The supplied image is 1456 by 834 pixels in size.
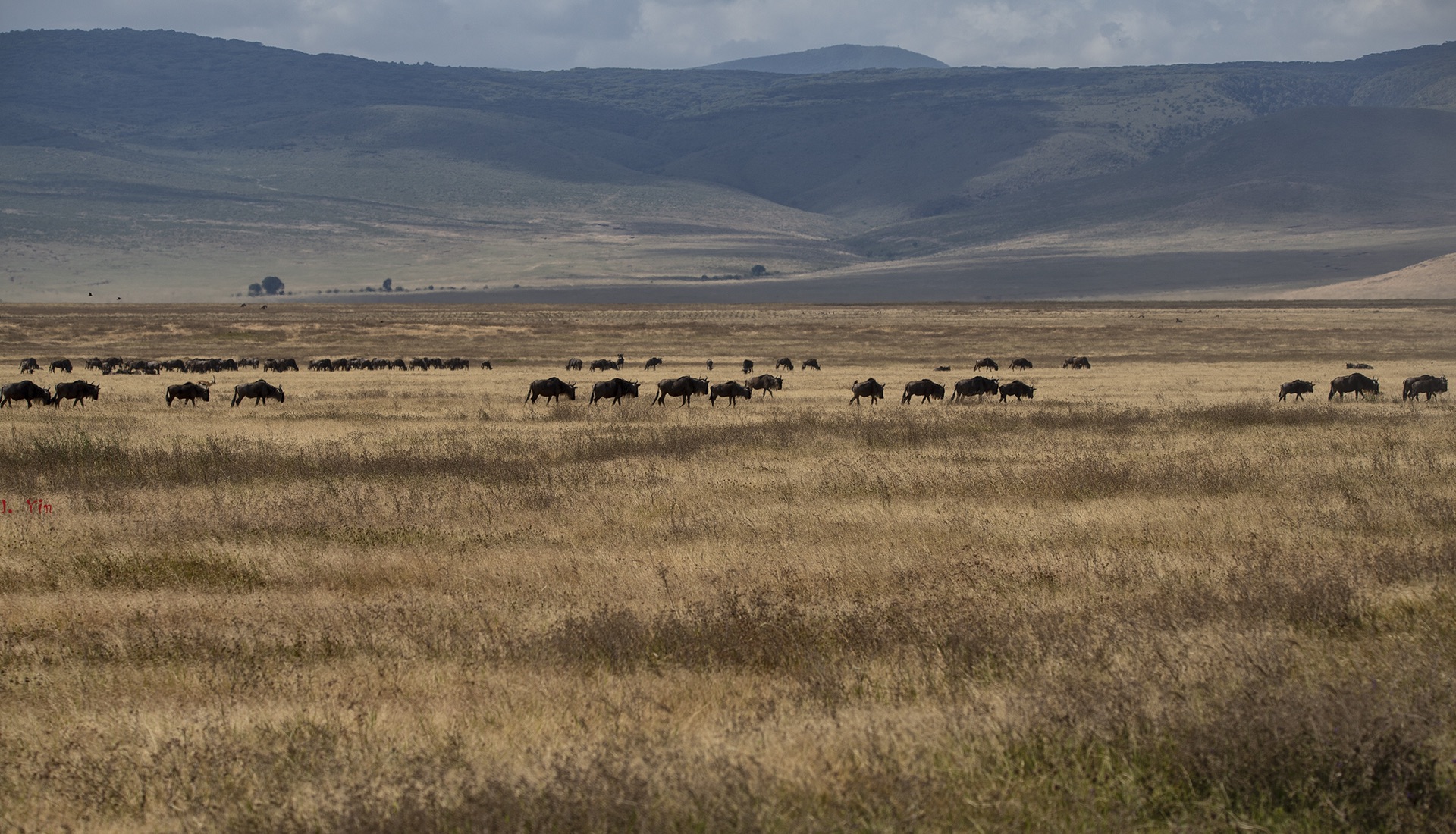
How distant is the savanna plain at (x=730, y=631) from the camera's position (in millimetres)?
5562

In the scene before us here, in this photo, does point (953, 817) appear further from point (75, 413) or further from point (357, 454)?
point (75, 413)

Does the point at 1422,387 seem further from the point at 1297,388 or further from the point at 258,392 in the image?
the point at 258,392

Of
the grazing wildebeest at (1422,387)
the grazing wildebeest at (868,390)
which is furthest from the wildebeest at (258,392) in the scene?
the grazing wildebeest at (1422,387)

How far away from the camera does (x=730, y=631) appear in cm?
837

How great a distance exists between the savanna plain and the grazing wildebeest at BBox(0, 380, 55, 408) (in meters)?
7.71

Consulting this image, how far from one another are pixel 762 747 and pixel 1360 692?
10.3ft

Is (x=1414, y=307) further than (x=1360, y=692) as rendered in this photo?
Yes

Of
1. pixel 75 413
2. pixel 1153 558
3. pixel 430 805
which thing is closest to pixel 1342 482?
pixel 1153 558

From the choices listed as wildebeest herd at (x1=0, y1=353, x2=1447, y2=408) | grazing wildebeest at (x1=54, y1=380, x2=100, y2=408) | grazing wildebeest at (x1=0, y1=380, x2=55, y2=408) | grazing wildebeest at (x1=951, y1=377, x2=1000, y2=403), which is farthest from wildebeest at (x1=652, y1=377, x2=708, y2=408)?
grazing wildebeest at (x1=0, y1=380, x2=55, y2=408)

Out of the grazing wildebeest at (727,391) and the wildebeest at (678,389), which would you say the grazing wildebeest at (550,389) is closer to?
the wildebeest at (678,389)

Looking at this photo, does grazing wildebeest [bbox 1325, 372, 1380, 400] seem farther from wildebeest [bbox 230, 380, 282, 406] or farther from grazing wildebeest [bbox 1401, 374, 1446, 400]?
wildebeest [bbox 230, 380, 282, 406]

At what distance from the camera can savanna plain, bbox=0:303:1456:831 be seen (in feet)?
18.2

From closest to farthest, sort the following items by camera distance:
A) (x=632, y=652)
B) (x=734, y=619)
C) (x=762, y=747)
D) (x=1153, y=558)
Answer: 1. (x=762, y=747)
2. (x=632, y=652)
3. (x=734, y=619)
4. (x=1153, y=558)

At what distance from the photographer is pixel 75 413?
27.0 m
